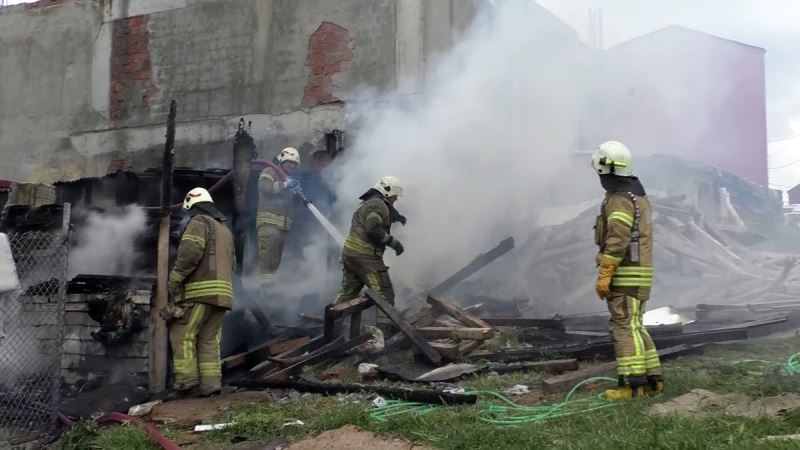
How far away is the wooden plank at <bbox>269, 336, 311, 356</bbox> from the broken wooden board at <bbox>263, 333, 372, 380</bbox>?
0.55 metres

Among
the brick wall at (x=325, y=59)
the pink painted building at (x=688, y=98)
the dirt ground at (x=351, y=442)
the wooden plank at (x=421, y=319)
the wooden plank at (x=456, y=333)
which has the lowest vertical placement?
the dirt ground at (x=351, y=442)

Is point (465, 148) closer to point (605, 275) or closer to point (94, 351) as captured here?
point (605, 275)

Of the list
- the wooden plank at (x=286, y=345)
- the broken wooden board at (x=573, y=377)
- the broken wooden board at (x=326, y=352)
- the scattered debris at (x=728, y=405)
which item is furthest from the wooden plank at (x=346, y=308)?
the scattered debris at (x=728, y=405)

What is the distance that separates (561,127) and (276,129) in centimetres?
486

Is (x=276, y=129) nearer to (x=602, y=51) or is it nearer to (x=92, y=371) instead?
(x=92, y=371)

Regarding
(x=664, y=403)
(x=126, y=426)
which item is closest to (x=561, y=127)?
(x=664, y=403)

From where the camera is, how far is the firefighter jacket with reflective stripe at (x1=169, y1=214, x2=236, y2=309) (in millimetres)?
5523

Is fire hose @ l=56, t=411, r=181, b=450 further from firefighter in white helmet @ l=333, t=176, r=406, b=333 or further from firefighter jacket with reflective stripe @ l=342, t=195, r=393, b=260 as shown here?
firefighter jacket with reflective stripe @ l=342, t=195, r=393, b=260

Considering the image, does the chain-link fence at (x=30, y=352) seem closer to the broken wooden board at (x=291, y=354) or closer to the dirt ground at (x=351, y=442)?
the broken wooden board at (x=291, y=354)

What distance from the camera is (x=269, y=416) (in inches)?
176

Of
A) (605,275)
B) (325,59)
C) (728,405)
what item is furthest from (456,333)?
(325,59)

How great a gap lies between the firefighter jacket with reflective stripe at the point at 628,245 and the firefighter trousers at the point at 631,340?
77mm

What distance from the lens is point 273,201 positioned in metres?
8.25

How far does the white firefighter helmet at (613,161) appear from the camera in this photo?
4762mm
